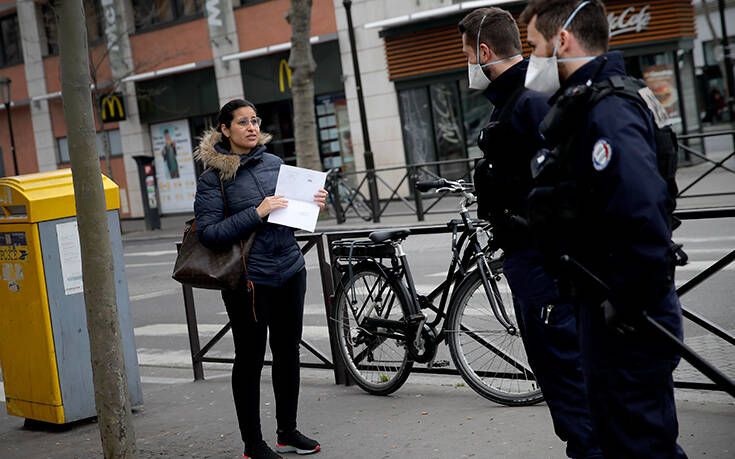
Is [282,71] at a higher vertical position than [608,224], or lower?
higher

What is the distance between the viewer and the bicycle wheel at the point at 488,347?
5098 mm

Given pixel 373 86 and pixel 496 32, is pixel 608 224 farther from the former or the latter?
pixel 373 86

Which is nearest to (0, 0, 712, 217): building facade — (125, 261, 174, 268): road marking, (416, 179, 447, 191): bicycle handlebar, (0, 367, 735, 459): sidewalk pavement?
(125, 261, 174, 268): road marking

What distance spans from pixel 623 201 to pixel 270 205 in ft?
7.95

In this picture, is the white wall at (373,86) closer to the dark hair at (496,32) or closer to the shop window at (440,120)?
the shop window at (440,120)

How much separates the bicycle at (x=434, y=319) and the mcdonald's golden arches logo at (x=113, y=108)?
75.2 ft

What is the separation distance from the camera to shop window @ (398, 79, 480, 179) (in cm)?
2238

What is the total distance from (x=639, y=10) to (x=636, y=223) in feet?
64.5

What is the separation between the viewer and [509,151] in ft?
12.1

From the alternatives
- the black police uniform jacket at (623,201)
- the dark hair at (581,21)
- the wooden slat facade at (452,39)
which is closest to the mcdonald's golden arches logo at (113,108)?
the wooden slat facade at (452,39)

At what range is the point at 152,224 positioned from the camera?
79.8ft

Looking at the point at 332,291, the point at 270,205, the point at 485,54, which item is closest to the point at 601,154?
the point at 485,54

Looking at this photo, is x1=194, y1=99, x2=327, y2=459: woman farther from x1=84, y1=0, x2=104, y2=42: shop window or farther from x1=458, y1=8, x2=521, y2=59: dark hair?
x1=84, y1=0, x2=104, y2=42: shop window

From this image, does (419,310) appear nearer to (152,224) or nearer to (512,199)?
(512,199)
